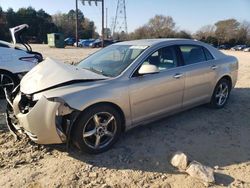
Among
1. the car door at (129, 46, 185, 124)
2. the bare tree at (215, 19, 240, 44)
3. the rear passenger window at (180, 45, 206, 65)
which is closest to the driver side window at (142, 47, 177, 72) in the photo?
the car door at (129, 46, 185, 124)

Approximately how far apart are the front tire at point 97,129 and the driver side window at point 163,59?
1093 millimetres

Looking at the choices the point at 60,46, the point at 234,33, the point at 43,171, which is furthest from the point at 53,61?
the point at 234,33

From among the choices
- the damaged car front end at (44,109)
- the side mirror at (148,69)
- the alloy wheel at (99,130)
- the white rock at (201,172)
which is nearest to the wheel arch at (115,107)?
the alloy wheel at (99,130)

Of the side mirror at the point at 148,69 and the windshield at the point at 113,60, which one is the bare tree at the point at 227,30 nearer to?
the windshield at the point at 113,60

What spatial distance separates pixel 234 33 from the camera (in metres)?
69.8

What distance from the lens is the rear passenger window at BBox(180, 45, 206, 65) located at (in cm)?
537

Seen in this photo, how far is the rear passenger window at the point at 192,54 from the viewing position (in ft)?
17.6

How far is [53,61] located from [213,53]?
312 cm

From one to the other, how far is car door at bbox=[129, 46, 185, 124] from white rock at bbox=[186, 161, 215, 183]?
1.17 metres

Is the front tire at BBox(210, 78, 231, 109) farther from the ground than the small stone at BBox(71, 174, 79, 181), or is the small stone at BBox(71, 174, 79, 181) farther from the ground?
the front tire at BBox(210, 78, 231, 109)

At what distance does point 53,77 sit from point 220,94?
11.7ft

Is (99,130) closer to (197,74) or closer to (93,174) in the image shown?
(93,174)

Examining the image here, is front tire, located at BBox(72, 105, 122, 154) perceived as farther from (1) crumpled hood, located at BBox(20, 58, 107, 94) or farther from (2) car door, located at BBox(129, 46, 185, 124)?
(1) crumpled hood, located at BBox(20, 58, 107, 94)

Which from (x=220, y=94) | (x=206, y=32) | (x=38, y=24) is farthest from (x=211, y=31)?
(x=220, y=94)
